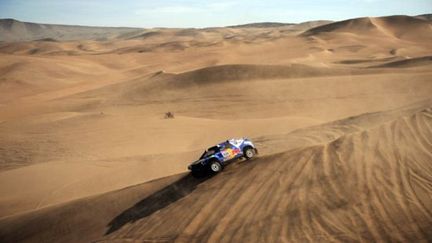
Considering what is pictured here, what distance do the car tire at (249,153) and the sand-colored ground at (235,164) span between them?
69 cm

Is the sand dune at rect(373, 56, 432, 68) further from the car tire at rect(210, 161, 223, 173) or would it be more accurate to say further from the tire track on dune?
the car tire at rect(210, 161, 223, 173)

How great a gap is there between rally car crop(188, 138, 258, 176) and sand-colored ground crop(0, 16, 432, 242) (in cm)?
35

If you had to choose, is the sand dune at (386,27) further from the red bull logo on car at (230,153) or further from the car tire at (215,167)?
the car tire at (215,167)

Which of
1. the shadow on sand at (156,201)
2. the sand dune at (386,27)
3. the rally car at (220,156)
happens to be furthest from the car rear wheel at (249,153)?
the sand dune at (386,27)

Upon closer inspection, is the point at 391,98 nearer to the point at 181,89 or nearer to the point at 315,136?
the point at 315,136

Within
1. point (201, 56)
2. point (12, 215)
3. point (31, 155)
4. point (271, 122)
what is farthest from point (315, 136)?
point (201, 56)

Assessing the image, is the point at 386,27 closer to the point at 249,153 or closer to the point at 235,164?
the point at 249,153

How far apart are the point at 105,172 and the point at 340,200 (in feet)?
37.5

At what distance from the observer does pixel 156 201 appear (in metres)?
12.2

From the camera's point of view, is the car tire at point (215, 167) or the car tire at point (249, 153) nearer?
the car tire at point (215, 167)

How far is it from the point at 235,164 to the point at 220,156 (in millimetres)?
687

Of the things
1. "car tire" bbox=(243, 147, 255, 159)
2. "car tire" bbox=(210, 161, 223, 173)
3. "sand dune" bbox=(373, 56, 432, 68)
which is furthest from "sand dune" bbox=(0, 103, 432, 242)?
"sand dune" bbox=(373, 56, 432, 68)

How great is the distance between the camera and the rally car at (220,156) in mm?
12875

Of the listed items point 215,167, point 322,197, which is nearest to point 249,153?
point 215,167
